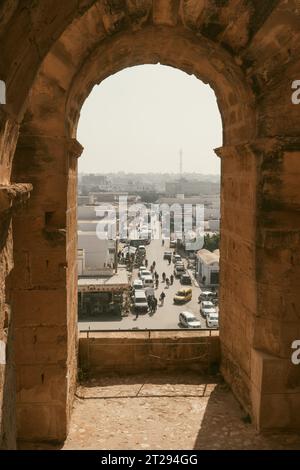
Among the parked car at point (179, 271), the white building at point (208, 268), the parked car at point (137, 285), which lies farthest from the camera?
the parked car at point (179, 271)

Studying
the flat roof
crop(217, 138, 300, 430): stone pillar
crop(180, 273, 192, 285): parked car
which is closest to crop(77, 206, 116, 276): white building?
the flat roof

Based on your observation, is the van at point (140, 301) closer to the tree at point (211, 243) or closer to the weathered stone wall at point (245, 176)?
the tree at point (211, 243)

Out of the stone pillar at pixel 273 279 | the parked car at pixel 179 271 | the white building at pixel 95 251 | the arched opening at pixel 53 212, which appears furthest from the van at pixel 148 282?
the stone pillar at pixel 273 279

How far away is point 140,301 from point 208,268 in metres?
8.01

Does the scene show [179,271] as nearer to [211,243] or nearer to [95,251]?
[211,243]

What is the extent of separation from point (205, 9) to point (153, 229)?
60.2m

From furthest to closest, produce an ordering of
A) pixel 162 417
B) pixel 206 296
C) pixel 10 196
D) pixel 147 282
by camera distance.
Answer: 1. pixel 147 282
2. pixel 206 296
3. pixel 162 417
4. pixel 10 196

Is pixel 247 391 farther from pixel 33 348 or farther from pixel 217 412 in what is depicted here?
pixel 33 348

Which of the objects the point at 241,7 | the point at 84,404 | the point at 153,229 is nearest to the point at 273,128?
the point at 241,7

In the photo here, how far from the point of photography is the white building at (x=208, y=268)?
35.3m

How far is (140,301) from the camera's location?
29.3 metres

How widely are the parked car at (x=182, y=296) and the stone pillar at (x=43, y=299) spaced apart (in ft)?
84.5

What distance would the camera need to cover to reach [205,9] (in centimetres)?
575

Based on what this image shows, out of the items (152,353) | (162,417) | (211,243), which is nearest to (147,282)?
(211,243)
